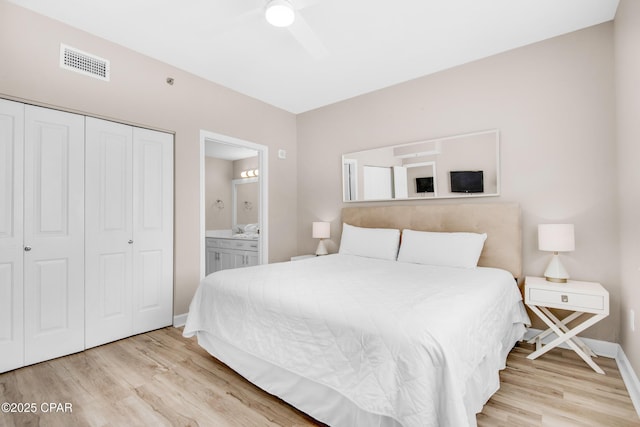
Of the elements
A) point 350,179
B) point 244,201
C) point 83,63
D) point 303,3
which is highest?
point 303,3

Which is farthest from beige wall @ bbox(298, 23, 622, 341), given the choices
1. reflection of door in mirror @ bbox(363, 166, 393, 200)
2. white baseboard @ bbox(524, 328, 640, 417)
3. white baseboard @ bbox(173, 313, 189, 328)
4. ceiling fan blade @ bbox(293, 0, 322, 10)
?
white baseboard @ bbox(173, 313, 189, 328)

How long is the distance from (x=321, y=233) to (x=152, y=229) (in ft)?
6.71

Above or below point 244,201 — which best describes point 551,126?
above

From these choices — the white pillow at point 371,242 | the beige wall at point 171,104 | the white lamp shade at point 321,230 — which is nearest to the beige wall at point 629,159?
the white pillow at point 371,242

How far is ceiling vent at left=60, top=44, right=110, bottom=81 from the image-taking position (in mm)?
2592

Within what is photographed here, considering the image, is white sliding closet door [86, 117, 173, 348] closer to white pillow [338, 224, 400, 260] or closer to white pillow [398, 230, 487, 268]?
white pillow [338, 224, 400, 260]

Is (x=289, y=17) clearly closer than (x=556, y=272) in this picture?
Yes

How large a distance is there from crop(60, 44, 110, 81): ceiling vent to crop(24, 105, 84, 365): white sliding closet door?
0.41m

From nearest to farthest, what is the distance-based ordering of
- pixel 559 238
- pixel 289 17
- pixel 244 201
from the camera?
pixel 289 17 → pixel 559 238 → pixel 244 201

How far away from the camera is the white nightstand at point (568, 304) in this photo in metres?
2.24

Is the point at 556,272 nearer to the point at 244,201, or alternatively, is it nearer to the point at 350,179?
the point at 350,179

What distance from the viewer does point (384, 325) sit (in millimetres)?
1449

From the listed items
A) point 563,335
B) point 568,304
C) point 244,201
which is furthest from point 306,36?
point 244,201

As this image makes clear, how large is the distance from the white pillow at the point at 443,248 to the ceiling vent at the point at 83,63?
10.9 feet
